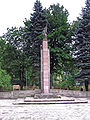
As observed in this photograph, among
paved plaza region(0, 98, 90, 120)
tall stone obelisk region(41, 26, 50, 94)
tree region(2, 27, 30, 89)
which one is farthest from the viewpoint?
tree region(2, 27, 30, 89)

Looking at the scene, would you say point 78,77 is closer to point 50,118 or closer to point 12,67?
point 12,67

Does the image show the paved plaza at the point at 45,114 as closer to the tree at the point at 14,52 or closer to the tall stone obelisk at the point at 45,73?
the tall stone obelisk at the point at 45,73

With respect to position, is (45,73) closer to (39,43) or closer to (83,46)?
(83,46)

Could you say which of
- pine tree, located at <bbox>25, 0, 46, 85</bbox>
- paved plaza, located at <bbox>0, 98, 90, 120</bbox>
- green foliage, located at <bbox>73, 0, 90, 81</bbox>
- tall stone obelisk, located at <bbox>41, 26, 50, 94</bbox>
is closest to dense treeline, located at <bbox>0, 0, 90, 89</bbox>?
pine tree, located at <bbox>25, 0, 46, 85</bbox>

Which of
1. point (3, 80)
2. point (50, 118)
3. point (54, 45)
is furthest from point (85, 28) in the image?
point (50, 118)

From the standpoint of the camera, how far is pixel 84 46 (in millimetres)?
20891

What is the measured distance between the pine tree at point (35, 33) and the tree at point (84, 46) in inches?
218

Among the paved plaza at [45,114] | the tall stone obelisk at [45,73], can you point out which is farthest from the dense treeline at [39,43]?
the paved plaza at [45,114]

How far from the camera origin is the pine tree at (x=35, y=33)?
24.4m

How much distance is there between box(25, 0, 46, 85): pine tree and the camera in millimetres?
24375

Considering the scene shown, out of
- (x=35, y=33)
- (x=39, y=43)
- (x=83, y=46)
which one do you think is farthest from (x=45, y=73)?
(x=35, y=33)

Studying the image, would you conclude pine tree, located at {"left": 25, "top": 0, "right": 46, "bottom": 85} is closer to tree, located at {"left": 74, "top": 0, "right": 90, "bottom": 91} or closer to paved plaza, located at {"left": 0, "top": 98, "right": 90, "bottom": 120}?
tree, located at {"left": 74, "top": 0, "right": 90, "bottom": 91}

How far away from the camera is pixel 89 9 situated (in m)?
21.7

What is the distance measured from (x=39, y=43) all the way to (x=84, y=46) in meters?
6.50
